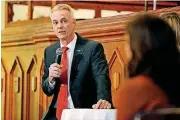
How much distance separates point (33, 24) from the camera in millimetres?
6535

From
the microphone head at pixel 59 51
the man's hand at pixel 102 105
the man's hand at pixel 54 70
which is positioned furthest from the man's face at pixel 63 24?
the man's hand at pixel 102 105

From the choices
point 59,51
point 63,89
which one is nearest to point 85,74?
point 63,89

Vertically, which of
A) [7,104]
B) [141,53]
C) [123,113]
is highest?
[141,53]

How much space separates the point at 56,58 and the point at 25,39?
104 inches

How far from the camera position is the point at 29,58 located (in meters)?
6.38

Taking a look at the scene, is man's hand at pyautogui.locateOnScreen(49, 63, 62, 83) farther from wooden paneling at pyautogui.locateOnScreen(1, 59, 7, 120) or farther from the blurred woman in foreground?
wooden paneling at pyautogui.locateOnScreen(1, 59, 7, 120)

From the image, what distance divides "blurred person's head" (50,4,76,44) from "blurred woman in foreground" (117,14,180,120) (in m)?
1.51

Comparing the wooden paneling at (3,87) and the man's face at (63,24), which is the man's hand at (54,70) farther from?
the wooden paneling at (3,87)

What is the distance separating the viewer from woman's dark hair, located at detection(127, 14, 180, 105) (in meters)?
2.38

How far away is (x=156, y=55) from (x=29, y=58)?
409cm

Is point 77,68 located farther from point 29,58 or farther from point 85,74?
point 29,58

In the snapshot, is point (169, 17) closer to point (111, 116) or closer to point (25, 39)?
point (111, 116)

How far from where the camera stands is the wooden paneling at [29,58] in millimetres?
5625

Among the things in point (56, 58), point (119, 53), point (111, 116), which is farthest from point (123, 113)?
point (119, 53)
